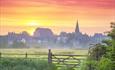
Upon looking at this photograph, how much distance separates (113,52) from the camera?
976cm

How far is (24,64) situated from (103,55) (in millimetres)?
5314

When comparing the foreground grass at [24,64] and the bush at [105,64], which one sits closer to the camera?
the bush at [105,64]

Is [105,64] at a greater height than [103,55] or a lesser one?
lesser

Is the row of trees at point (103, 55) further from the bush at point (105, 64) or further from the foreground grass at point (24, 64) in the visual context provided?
the foreground grass at point (24, 64)

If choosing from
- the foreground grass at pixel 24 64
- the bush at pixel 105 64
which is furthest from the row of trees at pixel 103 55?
the foreground grass at pixel 24 64

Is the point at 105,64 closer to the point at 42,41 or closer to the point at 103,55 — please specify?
the point at 103,55

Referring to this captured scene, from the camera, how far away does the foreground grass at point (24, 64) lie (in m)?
15.2

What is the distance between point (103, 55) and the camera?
35.9ft

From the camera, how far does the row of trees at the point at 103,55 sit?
387 inches

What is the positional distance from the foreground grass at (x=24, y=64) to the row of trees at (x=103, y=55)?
323cm

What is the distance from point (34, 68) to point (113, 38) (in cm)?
562

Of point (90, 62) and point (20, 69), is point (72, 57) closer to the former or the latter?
point (20, 69)

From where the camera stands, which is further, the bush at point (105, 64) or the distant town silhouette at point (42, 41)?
the distant town silhouette at point (42, 41)

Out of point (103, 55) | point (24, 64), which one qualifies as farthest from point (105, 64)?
point (24, 64)
